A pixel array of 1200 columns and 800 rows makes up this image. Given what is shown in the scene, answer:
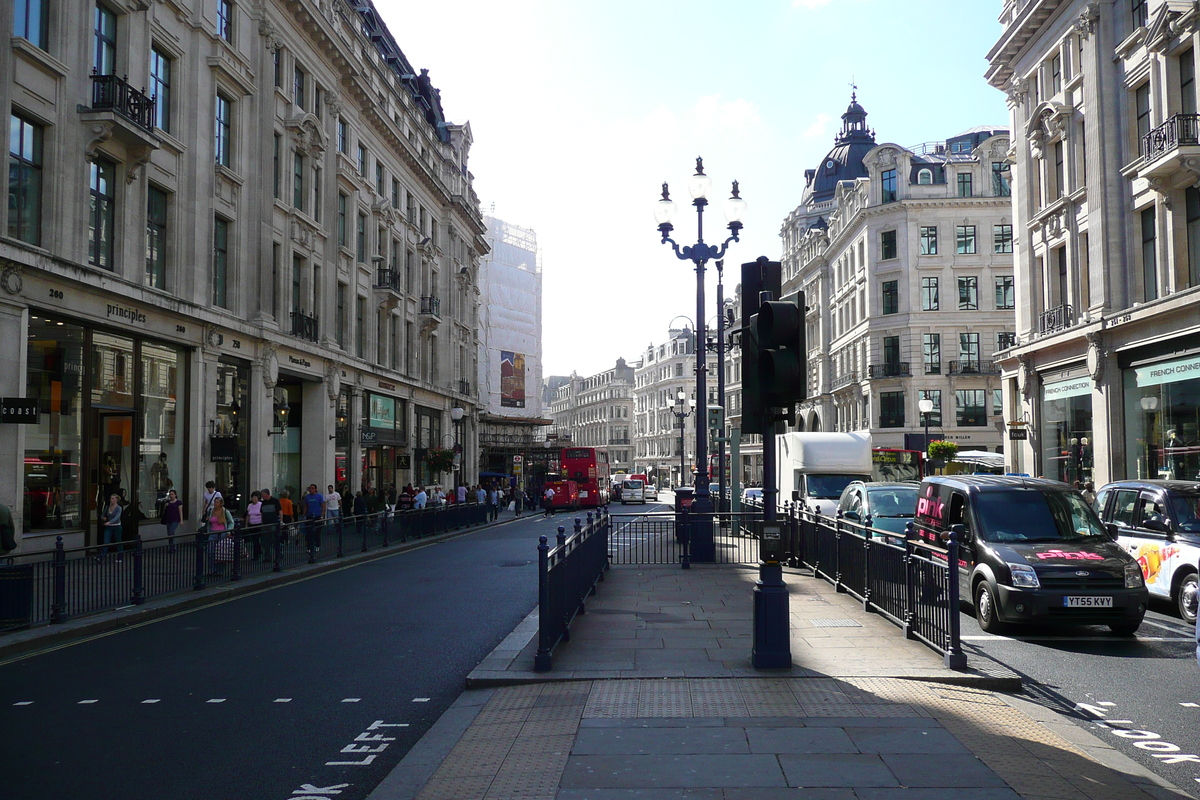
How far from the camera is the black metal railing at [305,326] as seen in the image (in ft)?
101

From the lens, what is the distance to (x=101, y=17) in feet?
67.7

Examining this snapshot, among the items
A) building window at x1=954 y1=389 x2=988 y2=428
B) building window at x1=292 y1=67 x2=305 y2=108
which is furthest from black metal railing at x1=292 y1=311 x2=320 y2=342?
building window at x1=954 y1=389 x2=988 y2=428

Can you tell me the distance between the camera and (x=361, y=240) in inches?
1478

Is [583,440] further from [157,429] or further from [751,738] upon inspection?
[751,738]

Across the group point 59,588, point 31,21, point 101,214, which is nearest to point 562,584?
point 59,588

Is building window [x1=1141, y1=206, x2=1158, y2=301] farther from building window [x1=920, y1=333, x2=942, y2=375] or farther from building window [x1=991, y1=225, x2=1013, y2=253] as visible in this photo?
building window [x1=991, y1=225, x2=1013, y2=253]

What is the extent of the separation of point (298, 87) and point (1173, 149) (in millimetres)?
25706

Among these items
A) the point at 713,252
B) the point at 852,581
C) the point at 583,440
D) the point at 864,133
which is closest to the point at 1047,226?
the point at 713,252

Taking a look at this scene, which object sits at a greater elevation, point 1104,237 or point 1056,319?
point 1104,237

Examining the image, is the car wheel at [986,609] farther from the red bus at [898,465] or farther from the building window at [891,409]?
the building window at [891,409]

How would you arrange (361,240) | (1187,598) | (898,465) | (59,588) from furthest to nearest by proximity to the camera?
1. (361,240)
2. (898,465)
3. (59,588)
4. (1187,598)

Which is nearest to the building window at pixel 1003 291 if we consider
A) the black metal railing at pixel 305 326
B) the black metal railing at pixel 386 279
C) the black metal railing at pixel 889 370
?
the black metal railing at pixel 889 370

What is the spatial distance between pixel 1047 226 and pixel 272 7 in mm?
25074

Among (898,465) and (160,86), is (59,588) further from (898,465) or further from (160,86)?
A: (898,465)
